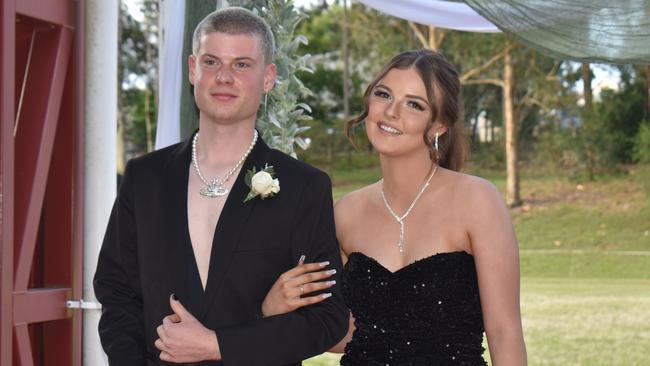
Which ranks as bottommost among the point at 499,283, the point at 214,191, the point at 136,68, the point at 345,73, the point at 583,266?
the point at 583,266

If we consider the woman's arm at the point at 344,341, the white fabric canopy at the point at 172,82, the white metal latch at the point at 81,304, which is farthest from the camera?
the white fabric canopy at the point at 172,82

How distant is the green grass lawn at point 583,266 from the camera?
13.0 meters

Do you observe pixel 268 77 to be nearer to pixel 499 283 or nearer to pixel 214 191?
pixel 214 191

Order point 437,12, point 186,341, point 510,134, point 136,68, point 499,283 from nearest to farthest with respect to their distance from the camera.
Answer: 1. point 186,341
2. point 499,283
3. point 437,12
4. point 510,134
5. point 136,68

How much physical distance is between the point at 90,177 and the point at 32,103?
1.14 ft

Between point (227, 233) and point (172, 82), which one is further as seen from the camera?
point (172, 82)

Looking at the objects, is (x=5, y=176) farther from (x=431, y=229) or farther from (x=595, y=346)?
(x=595, y=346)

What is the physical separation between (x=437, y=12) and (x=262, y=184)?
10.7 ft

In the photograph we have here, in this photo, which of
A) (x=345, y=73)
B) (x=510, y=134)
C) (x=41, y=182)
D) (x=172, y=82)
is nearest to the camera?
(x=41, y=182)

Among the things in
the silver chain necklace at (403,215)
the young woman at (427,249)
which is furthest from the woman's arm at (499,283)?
the silver chain necklace at (403,215)

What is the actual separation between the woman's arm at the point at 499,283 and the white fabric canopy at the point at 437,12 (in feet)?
8.02

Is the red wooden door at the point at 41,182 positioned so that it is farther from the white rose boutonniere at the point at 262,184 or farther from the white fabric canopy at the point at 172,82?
the white rose boutonniere at the point at 262,184

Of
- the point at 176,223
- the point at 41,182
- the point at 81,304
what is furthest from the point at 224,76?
the point at 81,304

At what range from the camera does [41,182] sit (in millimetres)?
3740
